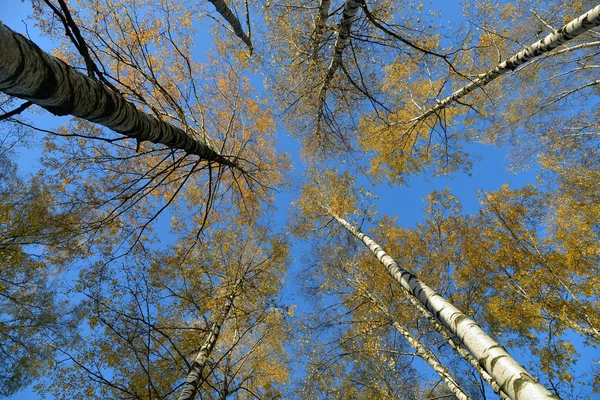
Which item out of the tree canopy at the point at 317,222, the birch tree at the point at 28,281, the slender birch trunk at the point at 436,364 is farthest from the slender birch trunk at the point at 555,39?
the birch tree at the point at 28,281

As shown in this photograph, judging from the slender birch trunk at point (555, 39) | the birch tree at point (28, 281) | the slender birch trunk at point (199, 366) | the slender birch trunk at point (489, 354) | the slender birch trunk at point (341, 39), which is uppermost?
the birch tree at point (28, 281)

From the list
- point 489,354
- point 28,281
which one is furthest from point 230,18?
point 28,281

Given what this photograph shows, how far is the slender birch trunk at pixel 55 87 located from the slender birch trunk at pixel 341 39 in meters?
3.43

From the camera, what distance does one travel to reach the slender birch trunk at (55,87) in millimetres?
1123

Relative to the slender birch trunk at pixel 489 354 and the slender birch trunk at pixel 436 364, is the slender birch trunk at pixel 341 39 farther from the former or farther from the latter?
the slender birch trunk at pixel 436 364

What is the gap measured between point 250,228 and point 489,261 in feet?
23.3

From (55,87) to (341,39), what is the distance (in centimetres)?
441

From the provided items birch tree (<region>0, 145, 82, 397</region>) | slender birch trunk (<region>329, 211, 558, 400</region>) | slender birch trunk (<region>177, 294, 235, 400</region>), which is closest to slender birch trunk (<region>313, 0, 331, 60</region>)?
slender birch trunk (<region>329, 211, 558, 400</region>)

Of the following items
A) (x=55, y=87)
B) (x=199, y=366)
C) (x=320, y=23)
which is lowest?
(x=199, y=366)

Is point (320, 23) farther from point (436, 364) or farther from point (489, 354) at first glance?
point (436, 364)

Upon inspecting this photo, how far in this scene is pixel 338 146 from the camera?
307 inches

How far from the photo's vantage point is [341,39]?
14.9 feet

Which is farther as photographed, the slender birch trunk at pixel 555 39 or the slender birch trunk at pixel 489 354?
the slender birch trunk at pixel 555 39

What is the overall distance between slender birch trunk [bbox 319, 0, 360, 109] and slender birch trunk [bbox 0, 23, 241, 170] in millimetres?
3435
